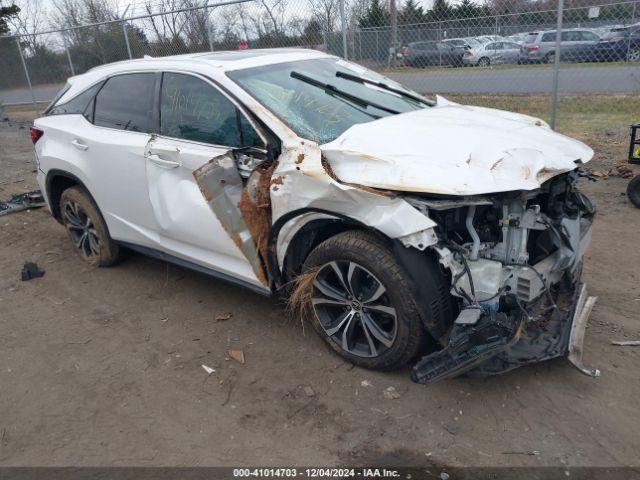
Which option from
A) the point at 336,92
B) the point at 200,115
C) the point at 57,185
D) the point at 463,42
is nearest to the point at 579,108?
the point at 463,42

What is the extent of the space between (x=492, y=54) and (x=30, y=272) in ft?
23.0

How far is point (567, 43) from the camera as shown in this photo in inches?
291

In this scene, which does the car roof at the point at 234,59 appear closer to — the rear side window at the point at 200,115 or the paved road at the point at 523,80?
the rear side window at the point at 200,115

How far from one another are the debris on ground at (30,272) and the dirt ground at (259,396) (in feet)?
1.77

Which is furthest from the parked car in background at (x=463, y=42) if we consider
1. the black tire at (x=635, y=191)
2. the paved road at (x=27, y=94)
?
the paved road at (x=27, y=94)

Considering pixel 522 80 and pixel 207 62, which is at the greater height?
pixel 207 62

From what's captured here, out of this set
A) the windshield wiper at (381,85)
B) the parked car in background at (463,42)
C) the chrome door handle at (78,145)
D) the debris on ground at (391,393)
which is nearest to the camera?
the debris on ground at (391,393)

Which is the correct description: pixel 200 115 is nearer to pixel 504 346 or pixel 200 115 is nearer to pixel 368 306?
pixel 368 306

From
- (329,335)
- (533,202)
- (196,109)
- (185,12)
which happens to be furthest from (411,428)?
(185,12)

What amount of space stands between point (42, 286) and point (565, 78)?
7607 millimetres

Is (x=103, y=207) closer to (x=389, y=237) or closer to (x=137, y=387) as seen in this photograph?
(x=137, y=387)

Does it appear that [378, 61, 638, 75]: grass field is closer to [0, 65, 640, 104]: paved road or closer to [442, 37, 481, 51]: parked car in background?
[0, 65, 640, 104]: paved road

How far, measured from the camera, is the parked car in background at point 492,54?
8047 mm

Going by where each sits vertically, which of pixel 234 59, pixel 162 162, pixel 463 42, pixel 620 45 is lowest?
pixel 162 162
